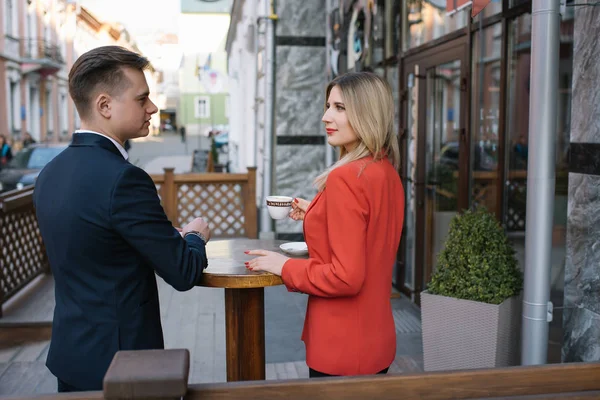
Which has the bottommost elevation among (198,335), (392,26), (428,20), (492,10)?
(198,335)

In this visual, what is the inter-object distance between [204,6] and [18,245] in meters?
7.59

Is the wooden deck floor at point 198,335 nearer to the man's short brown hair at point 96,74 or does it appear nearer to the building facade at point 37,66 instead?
the man's short brown hair at point 96,74

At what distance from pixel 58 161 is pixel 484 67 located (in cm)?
330

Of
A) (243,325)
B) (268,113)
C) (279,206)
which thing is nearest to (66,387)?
(243,325)

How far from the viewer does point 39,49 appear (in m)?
29.0

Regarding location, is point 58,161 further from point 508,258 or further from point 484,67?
point 484,67

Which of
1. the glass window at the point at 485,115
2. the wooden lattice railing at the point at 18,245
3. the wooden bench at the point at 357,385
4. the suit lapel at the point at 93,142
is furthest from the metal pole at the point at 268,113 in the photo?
the wooden bench at the point at 357,385

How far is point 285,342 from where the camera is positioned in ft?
15.9

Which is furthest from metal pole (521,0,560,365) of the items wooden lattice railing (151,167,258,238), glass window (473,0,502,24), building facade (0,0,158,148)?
building facade (0,0,158,148)

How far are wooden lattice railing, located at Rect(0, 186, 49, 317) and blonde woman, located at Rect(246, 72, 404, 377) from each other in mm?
4381

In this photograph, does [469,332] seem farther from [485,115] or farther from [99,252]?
[99,252]

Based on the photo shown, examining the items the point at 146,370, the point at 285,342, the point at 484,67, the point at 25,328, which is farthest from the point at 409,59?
the point at 146,370

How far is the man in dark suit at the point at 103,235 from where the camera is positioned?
1.71m

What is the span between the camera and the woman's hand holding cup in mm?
2586
